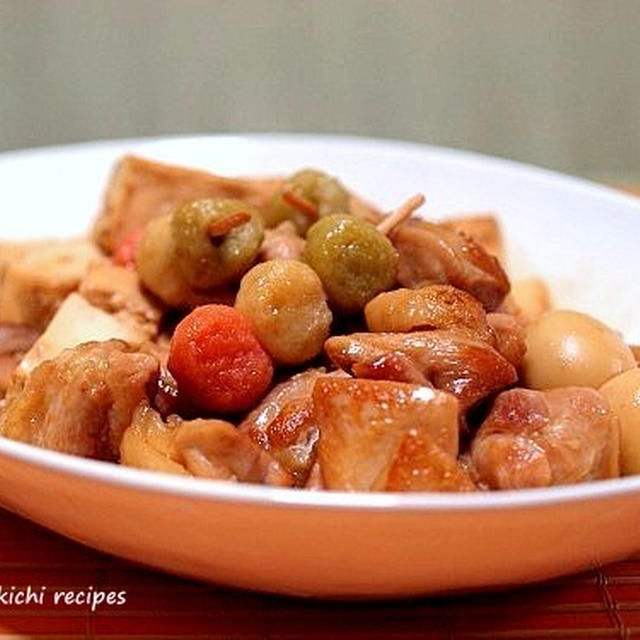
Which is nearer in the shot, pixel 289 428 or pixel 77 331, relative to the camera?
pixel 289 428

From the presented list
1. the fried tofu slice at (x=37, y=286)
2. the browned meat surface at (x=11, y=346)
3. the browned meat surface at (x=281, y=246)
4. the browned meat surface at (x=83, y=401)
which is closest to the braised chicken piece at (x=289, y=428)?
the browned meat surface at (x=83, y=401)

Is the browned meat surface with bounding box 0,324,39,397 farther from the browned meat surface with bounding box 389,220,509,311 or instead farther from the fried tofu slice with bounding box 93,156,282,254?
the browned meat surface with bounding box 389,220,509,311

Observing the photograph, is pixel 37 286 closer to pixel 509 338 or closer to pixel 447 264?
pixel 447 264

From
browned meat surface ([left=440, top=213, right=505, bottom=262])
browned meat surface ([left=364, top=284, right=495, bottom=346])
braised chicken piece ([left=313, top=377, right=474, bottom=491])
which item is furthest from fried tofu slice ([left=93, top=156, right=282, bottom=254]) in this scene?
braised chicken piece ([left=313, top=377, right=474, bottom=491])

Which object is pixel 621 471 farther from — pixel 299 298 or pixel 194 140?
pixel 194 140

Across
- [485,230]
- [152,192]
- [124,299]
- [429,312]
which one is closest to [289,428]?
[429,312]

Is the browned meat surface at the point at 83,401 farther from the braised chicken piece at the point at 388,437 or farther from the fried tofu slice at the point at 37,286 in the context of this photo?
the fried tofu slice at the point at 37,286
